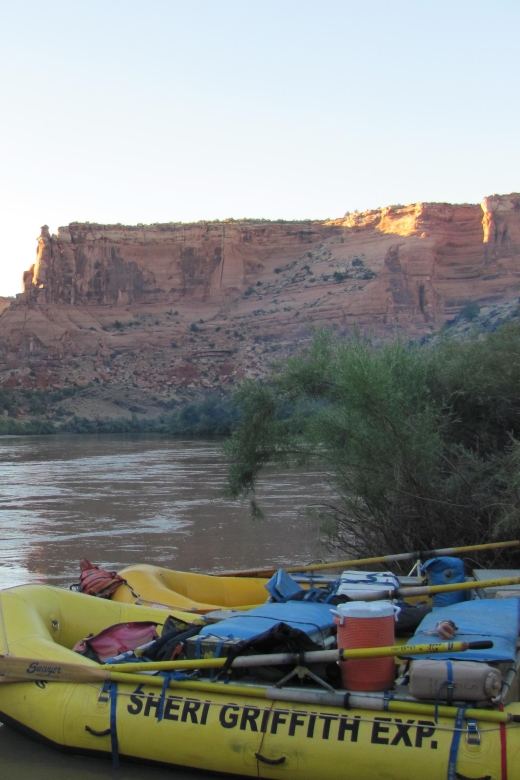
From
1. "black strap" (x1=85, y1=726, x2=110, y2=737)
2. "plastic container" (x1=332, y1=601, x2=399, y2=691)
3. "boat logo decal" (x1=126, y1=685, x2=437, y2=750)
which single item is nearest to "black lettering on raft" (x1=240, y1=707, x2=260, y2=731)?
"boat logo decal" (x1=126, y1=685, x2=437, y2=750)

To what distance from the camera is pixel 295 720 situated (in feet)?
15.1

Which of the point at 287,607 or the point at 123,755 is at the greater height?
the point at 287,607

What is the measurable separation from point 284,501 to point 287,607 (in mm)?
13311

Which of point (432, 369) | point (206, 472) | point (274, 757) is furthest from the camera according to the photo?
point (206, 472)

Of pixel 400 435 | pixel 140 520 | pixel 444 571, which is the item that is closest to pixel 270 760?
pixel 444 571

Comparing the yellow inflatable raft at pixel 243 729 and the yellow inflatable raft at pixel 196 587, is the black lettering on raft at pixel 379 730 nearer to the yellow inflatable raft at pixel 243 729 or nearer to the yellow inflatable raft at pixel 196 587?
the yellow inflatable raft at pixel 243 729

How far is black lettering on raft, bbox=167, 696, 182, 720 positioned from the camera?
16.0ft

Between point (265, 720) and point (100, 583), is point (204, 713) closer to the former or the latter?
point (265, 720)

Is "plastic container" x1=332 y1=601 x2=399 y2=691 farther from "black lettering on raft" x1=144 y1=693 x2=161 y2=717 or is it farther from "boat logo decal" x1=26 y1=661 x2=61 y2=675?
"boat logo decal" x1=26 y1=661 x2=61 y2=675

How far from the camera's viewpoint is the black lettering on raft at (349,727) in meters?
4.49

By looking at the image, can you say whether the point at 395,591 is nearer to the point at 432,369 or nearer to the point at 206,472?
the point at 432,369


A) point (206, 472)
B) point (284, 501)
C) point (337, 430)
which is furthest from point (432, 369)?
point (206, 472)

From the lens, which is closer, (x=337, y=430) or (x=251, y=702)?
(x=251, y=702)

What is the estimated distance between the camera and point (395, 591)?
605 cm
